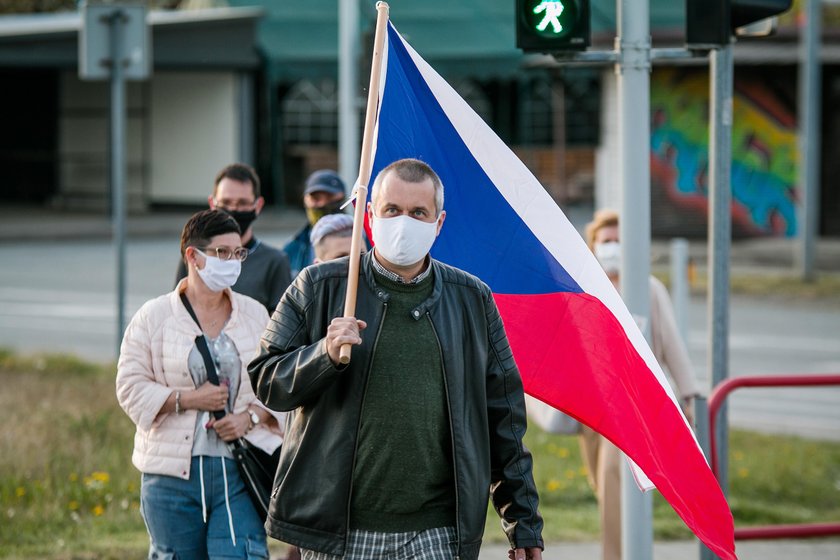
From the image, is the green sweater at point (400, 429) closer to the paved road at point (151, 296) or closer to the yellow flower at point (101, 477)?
the yellow flower at point (101, 477)

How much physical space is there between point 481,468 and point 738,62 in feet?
81.9

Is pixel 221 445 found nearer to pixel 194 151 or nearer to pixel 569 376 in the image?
pixel 569 376

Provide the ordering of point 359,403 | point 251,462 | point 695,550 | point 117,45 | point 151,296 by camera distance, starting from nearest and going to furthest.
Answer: point 359,403 → point 251,462 → point 695,550 → point 117,45 → point 151,296

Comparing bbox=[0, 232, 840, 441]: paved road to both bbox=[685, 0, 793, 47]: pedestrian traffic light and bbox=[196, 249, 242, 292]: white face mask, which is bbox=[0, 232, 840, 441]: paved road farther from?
bbox=[196, 249, 242, 292]: white face mask

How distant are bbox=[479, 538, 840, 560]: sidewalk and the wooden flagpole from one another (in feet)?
11.7

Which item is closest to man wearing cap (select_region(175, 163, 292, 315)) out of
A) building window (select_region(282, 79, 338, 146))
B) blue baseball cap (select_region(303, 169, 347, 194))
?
blue baseball cap (select_region(303, 169, 347, 194))

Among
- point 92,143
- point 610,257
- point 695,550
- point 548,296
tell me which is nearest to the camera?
point 548,296

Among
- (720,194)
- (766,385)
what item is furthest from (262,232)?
(720,194)

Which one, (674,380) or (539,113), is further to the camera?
(539,113)

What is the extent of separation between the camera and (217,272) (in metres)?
5.24

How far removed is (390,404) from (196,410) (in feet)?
4.26

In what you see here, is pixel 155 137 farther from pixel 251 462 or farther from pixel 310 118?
pixel 251 462

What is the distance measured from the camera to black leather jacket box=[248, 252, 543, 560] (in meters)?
4.14

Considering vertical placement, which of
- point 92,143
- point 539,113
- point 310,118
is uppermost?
point 539,113
